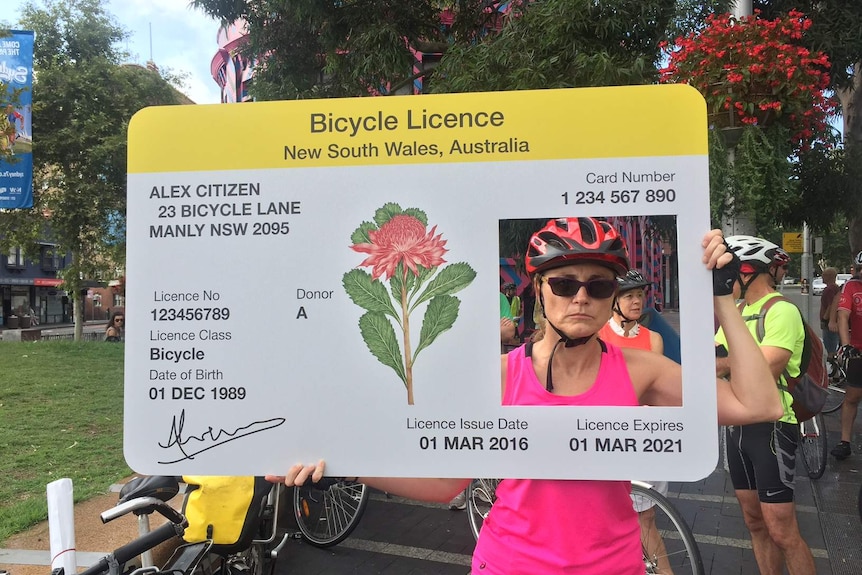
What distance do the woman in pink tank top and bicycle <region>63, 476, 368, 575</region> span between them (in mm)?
614

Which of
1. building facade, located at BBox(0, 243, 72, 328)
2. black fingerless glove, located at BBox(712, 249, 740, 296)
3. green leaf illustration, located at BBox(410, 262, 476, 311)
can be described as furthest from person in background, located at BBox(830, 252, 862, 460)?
building facade, located at BBox(0, 243, 72, 328)

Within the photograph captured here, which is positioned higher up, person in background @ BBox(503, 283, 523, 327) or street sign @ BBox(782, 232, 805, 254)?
street sign @ BBox(782, 232, 805, 254)

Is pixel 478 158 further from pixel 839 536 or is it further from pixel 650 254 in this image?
pixel 839 536

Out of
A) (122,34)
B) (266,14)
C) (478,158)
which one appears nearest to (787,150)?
(478,158)

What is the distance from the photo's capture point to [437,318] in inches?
60.6

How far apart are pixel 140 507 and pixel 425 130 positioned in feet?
5.91

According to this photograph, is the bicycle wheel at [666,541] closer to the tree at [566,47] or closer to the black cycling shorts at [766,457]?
the black cycling shorts at [766,457]

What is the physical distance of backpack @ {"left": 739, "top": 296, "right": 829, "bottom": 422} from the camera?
3.20m

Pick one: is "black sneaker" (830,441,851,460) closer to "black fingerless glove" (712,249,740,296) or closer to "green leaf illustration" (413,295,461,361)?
"black fingerless glove" (712,249,740,296)

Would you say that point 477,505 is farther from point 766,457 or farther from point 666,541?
point 766,457

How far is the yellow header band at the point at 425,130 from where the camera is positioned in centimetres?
151

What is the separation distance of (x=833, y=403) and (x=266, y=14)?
9.52 meters

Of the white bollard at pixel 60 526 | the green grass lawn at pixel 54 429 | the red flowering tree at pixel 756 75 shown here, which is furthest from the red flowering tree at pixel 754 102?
the green grass lawn at pixel 54 429

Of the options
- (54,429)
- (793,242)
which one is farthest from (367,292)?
(793,242)
